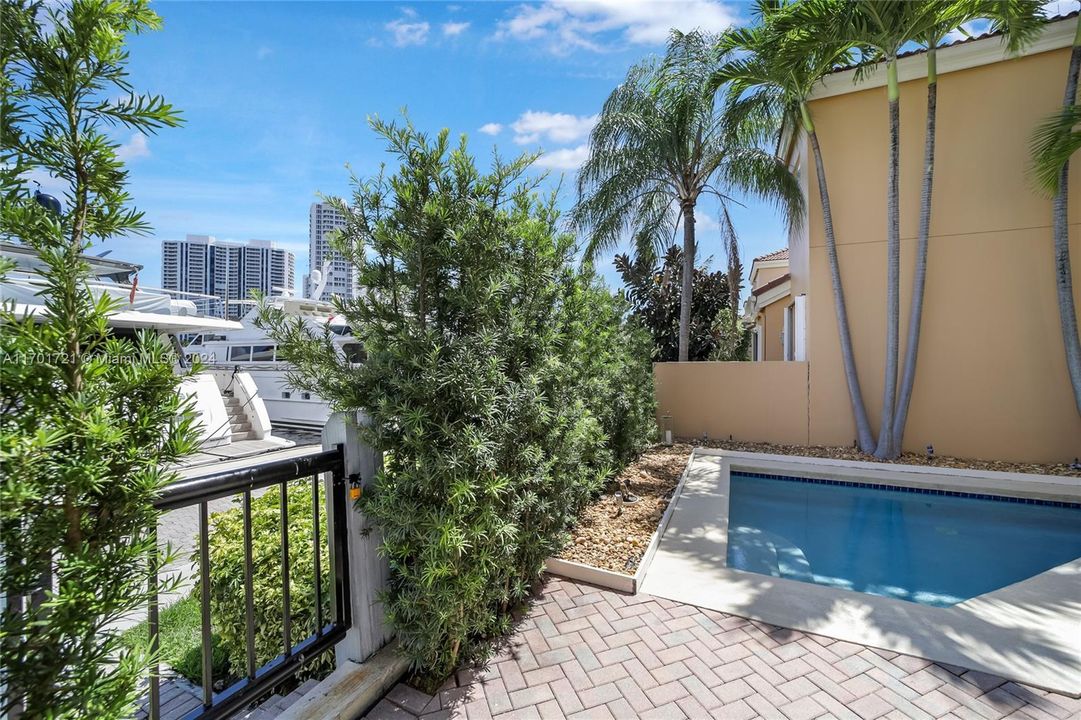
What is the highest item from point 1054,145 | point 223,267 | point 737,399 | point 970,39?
point 970,39

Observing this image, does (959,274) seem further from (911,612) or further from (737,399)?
(911,612)

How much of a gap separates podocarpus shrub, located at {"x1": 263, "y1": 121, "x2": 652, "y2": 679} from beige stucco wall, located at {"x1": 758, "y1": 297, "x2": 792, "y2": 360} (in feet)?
48.7

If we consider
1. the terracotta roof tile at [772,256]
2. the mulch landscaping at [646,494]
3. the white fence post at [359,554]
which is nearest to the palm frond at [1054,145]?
the mulch landscaping at [646,494]

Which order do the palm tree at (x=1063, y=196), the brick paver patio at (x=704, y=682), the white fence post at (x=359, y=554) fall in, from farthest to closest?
the palm tree at (x=1063, y=196)
the white fence post at (x=359, y=554)
the brick paver patio at (x=704, y=682)

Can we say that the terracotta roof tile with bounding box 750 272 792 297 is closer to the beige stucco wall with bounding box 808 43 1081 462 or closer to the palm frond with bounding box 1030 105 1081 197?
the beige stucco wall with bounding box 808 43 1081 462

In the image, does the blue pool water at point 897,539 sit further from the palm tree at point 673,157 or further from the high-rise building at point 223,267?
the high-rise building at point 223,267

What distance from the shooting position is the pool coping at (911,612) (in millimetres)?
3088

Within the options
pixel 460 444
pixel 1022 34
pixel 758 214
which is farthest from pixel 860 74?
pixel 460 444

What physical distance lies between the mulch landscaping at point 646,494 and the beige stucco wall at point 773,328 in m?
7.06

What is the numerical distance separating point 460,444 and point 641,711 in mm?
1864

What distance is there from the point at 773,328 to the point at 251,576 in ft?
61.3

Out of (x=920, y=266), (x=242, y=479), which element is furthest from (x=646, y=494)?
(x=920, y=266)

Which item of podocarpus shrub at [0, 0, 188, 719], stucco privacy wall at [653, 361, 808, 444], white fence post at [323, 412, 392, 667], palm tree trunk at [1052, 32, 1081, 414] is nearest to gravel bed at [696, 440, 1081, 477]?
stucco privacy wall at [653, 361, 808, 444]

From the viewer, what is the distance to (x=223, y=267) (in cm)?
1945
